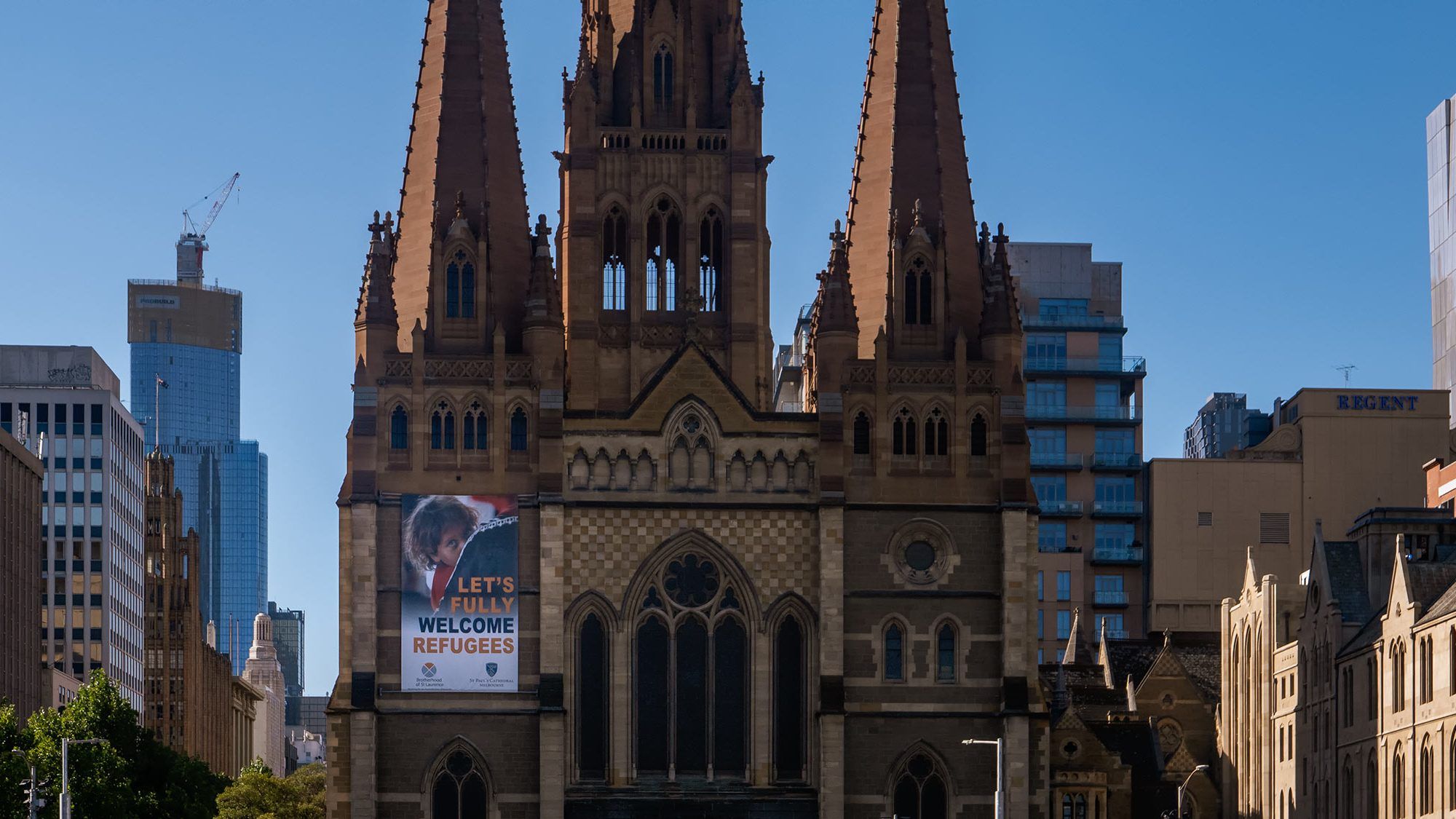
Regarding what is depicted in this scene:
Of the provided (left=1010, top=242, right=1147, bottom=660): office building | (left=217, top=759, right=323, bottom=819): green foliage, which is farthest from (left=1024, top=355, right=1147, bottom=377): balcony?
(left=217, top=759, right=323, bottom=819): green foliage

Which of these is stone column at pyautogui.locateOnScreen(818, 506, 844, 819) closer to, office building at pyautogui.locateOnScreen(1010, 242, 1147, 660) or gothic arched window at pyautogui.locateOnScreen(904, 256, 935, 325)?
gothic arched window at pyautogui.locateOnScreen(904, 256, 935, 325)

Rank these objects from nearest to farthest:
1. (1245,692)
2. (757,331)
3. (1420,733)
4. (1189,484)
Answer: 1. (1420,733)
2. (757,331)
3. (1245,692)
4. (1189,484)

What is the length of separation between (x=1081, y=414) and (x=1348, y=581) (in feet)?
217

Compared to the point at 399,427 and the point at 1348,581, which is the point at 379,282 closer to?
the point at 399,427

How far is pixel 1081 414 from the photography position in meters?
169

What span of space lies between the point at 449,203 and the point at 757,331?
1132 cm

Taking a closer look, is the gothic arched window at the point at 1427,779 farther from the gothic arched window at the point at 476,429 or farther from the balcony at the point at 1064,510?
the balcony at the point at 1064,510

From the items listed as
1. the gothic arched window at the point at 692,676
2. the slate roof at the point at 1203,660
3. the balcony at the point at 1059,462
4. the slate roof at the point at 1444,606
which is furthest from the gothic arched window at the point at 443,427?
the balcony at the point at 1059,462

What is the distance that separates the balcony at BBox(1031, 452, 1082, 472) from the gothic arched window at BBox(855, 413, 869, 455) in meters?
75.1

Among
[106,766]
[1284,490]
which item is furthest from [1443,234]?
[106,766]

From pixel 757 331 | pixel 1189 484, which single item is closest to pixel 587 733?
pixel 757 331

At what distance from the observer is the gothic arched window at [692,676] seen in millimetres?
92312

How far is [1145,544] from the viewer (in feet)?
538

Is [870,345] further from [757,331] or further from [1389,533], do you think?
[1389,533]
